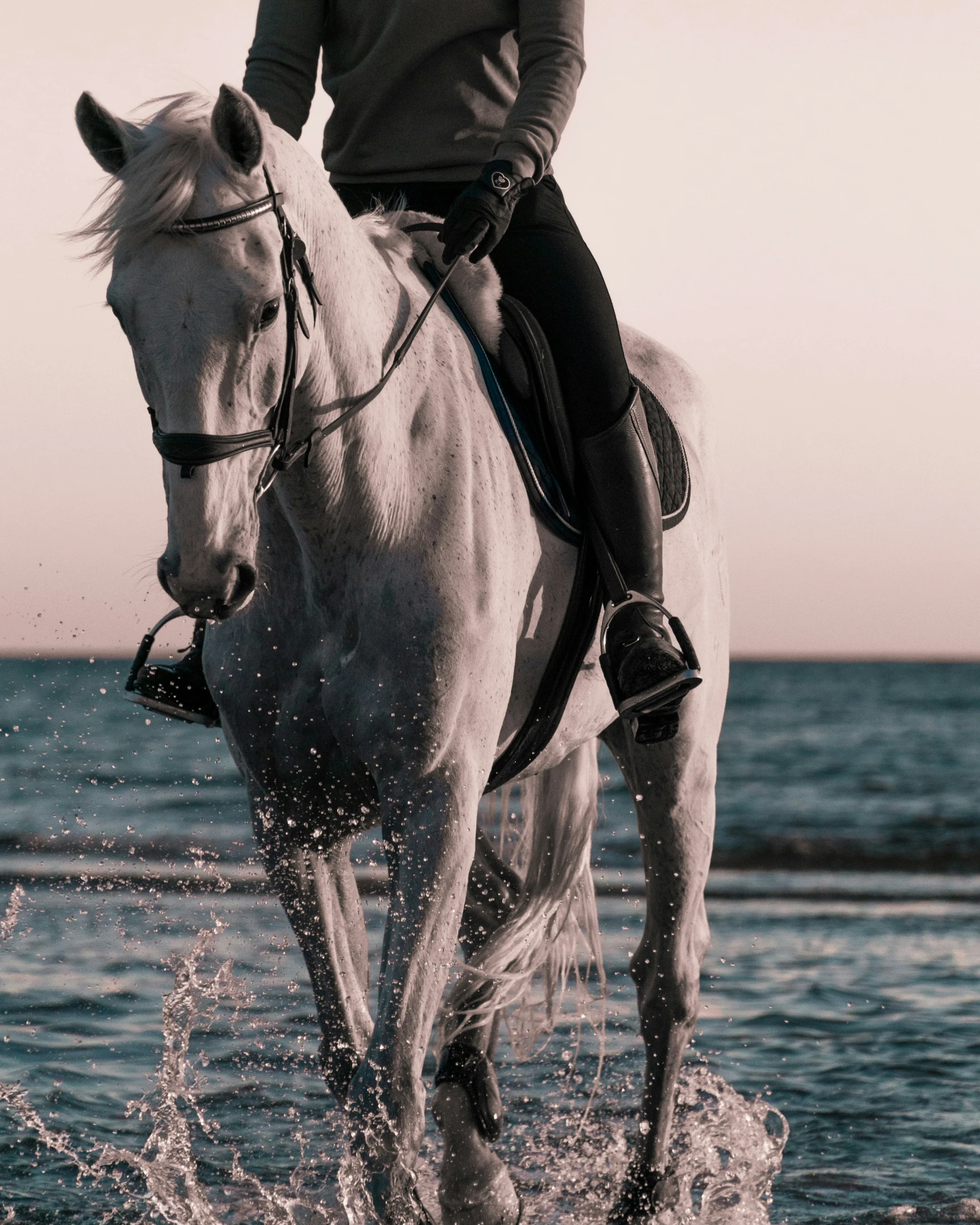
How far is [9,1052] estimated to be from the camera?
6215 millimetres

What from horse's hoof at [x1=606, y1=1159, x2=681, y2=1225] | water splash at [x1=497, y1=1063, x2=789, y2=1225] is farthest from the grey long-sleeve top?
water splash at [x1=497, y1=1063, x2=789, y2=1225]

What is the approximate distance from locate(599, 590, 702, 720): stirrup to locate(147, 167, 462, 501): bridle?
90cm

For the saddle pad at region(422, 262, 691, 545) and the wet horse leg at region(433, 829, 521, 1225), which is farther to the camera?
the wet horse leg at region(433, 829, 521, 1225)

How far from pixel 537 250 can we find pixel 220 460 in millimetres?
1503

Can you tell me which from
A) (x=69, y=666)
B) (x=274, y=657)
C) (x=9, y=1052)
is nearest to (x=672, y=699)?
(x=274, y=657)

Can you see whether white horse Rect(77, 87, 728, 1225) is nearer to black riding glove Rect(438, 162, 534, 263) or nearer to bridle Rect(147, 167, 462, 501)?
bridle Rect(147, 167, 462, 501)

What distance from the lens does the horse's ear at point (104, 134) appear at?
295 cm

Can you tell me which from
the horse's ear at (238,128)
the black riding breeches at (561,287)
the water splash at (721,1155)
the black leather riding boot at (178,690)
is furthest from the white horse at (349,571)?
the water splash at (721,1155)

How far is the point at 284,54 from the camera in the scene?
3895mm

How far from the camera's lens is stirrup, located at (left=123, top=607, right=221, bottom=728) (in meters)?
3.91

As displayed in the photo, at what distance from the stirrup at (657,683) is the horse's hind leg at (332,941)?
0.77m

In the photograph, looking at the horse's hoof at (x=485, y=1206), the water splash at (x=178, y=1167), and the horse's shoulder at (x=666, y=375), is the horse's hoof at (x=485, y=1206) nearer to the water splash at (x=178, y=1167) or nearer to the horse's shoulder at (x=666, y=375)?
the water splash at (x=178, y=1167)

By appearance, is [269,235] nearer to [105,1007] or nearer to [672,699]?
[672,699]

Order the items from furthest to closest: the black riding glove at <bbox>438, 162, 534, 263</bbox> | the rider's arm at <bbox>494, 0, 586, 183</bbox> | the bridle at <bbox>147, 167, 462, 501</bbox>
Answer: the rider's arm at <bbox>494, 0, 586, 183</bbox>
the black riding glove at <bbox>438, 162, 534, 263</bbox>
the bridle at <bbox>147, 167, 462, 501</bbox>
